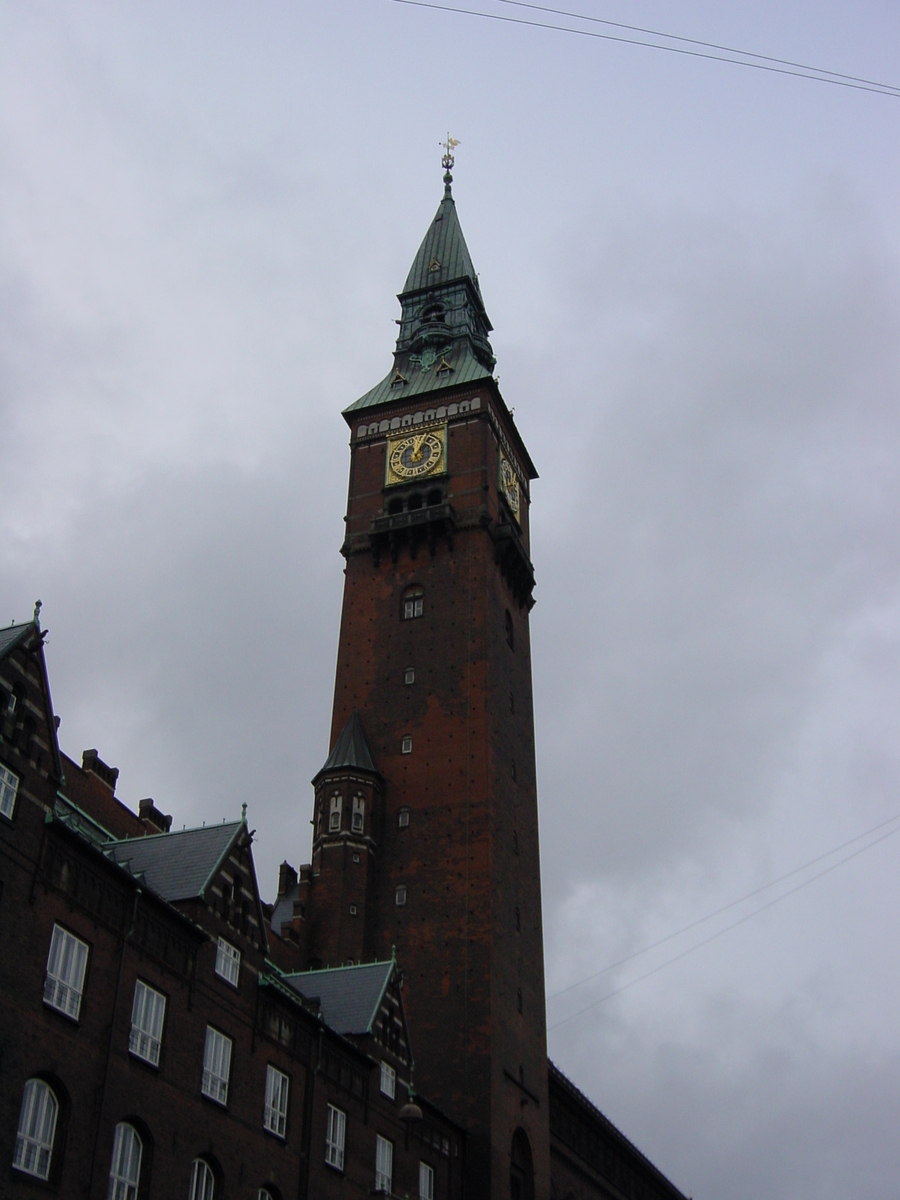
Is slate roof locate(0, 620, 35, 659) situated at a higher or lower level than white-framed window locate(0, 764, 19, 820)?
higher

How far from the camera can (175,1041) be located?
116ft

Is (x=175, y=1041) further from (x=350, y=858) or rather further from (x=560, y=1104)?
(x=560, y=1104)

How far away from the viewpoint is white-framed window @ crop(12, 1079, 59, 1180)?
29.5 meters

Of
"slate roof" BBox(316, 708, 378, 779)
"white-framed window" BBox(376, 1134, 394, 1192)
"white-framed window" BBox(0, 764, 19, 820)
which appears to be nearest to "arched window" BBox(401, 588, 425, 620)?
"slate roof" BBox(316, 708, 378, 779)

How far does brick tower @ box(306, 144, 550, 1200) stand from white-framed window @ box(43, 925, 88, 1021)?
27634 mm

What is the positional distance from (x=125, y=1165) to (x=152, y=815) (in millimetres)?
24554

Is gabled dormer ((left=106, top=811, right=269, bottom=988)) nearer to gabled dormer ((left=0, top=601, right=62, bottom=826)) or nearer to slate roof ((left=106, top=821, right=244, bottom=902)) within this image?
slate roof ((left=106, top=821, right=244, bottom=902))

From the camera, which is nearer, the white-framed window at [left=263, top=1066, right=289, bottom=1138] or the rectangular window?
the white-framed window at [left=263, top=1066, right=289, bottom=1138]

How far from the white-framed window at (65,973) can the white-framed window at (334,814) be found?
31896 millimetres

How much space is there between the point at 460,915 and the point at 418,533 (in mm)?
22533

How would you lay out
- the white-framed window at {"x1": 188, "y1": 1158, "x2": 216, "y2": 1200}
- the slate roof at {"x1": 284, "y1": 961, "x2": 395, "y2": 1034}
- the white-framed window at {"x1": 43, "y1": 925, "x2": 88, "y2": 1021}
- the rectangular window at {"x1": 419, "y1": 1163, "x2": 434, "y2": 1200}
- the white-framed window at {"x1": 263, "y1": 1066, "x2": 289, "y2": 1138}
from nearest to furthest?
1. the white-framed window at {"x1": 43, "y1": 925, "x2": 88, "y2": 1021}
2. the white-framed window at {"x1": 188, "y1": 1158, "x2": 216, "y2": 1200}
3. the white-framed window at {"x1": 263, "y1": 1066, "x2": 289, "y2": 1138}
4. the slate roof at {"x1": 284, "y1": 961, "x2": 395, "y2": 1034}
5. the rectangular window at {"x1": 419, "y1": 1163, "x2": 434, "y2": 1200}

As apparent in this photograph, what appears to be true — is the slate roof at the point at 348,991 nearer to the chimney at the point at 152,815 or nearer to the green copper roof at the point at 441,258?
the chimney at the point at 152,815

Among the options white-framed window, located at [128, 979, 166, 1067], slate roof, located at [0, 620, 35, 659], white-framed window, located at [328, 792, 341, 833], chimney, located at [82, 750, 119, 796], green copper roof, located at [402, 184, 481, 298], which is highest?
green copper roof, located at [402, 184, 481, 298]

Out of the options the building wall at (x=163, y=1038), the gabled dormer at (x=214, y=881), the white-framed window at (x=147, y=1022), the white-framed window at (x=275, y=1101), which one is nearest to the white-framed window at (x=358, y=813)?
the building wall at (x=163, y=1038)
